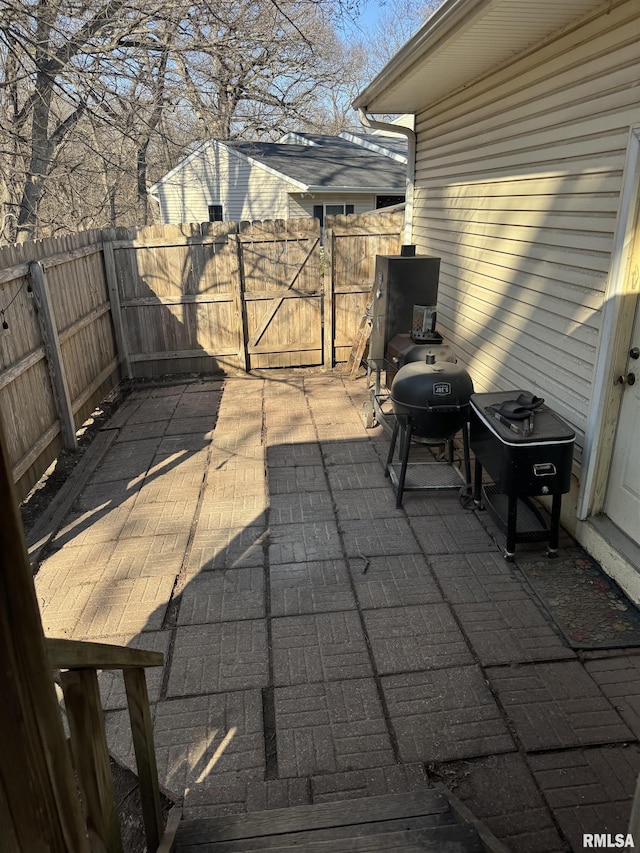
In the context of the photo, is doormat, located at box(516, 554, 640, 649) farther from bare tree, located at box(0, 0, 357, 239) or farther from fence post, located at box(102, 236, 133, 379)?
bare tree, located at box(0, 0, 357, 239)

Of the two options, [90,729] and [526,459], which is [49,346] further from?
[90,729]

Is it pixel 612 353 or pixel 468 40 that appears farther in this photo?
pixel 468 40

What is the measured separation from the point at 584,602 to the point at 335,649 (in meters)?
1.58

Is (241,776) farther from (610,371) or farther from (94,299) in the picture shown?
(94,299)

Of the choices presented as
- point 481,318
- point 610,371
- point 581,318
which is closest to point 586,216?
point 581,318

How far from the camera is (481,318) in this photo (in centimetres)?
575

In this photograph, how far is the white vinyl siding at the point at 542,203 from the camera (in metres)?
3.49

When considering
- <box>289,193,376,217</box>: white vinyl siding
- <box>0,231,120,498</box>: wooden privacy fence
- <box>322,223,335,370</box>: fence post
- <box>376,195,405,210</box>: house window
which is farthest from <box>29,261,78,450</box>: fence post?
<box>376,195,405,210</box>: house window

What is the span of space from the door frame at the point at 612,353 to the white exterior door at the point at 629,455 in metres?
0.04

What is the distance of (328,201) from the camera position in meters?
16.9

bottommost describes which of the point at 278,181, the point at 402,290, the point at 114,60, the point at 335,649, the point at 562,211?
the point at 335,649

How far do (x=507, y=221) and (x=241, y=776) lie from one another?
15.4 feet

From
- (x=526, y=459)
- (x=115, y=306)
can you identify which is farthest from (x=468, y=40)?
(x=115, y=306)

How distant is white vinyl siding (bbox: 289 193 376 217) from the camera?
16766 millimetres
